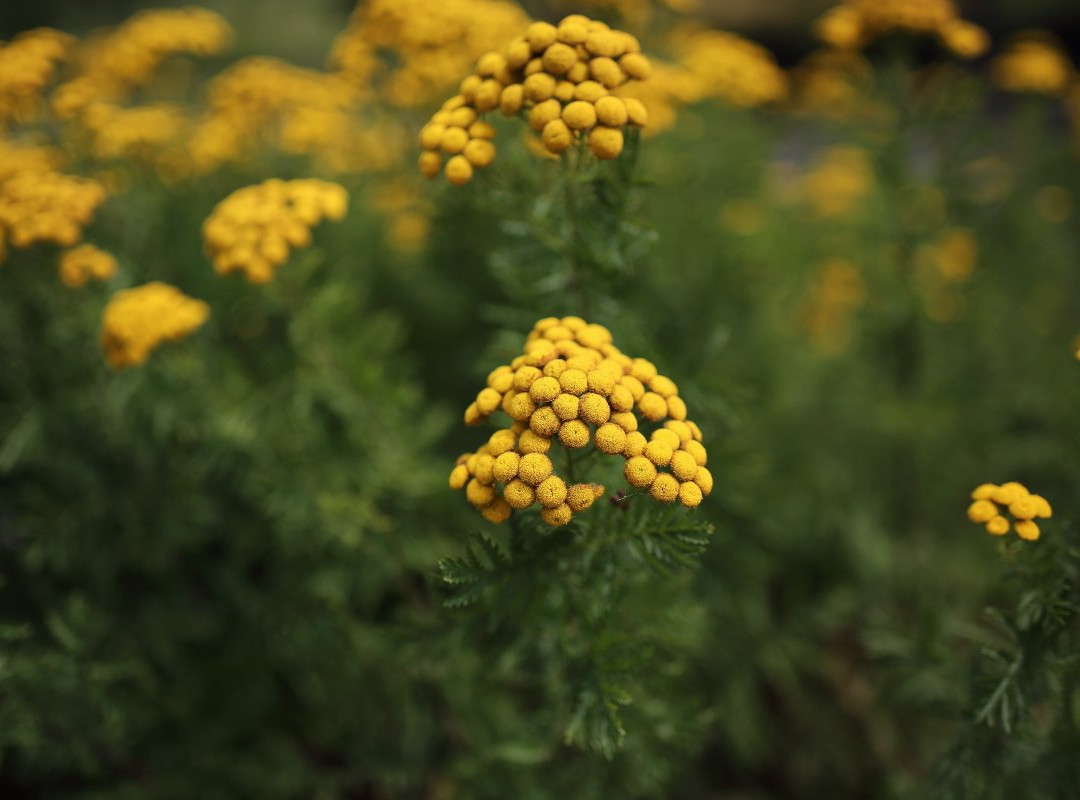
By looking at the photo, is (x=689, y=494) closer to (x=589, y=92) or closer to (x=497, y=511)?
(x=497, y=511)

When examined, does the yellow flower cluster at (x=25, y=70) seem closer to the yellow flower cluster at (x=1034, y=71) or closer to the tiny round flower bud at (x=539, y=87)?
the tiny round flower bud at (x=539, y=87)

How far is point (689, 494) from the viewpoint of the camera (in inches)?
67.3

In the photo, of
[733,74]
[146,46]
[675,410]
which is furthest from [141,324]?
[733,74]

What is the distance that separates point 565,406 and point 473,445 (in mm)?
2786

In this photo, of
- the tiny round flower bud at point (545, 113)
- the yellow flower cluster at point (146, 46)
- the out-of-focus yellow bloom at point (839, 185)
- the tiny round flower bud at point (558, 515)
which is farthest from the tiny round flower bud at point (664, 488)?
the out-of-focus yellow bloom at point (839, 185)

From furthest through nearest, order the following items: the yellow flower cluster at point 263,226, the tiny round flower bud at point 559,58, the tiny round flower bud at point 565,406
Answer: the yellow flower cluster at point 263,226 < the tiny round flower bud at point 559,58 < the tiny round flower bud at point 565,406

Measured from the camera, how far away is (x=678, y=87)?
13.7ft

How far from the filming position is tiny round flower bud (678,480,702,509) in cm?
170

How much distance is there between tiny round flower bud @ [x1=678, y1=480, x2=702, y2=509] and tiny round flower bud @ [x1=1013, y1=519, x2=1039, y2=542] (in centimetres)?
92

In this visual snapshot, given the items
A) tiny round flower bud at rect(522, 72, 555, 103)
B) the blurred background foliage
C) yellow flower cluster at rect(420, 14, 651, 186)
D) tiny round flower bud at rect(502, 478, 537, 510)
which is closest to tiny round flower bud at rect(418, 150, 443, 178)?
yellow flower cluster at rect(420, 14, 651, 186)

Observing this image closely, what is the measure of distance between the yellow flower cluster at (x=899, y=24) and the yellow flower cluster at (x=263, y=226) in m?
2.69

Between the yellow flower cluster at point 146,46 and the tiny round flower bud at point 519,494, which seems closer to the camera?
the tiny round flower bud at point 519,494

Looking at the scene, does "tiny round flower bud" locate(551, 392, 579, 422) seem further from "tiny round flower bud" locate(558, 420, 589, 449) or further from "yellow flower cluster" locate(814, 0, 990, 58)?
"yellow flower cluster" locate(814, 0, 990, 58)

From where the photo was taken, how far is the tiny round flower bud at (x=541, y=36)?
2121 millimetres
